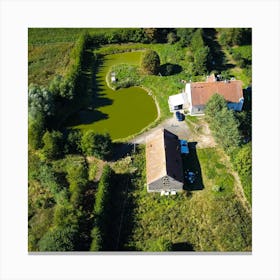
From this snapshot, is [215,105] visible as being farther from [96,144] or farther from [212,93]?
[96,144]

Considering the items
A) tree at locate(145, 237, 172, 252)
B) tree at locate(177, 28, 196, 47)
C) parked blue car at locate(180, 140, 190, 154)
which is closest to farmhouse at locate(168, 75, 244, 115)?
parked blue car at locate(180, 140, 190, 154)

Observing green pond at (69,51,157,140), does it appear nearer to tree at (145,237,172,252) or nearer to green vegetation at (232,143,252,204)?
green vegetation at (232,143,252,204)

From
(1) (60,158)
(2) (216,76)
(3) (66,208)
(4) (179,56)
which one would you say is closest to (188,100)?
(2) (216,76)

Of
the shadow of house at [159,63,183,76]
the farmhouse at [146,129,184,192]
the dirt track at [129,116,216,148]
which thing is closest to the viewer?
the farmhouse at [146,129,184,192]

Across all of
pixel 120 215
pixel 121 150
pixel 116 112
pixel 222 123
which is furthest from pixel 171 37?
pixel 120 215

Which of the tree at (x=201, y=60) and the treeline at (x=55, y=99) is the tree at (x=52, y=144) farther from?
the tree at (x=201, y=60)

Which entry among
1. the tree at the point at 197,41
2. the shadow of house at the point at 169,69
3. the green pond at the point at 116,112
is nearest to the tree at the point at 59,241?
the green pond at the point at 116,112
